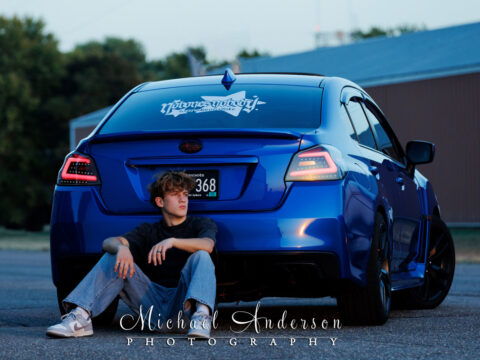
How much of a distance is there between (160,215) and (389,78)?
74.5 ft

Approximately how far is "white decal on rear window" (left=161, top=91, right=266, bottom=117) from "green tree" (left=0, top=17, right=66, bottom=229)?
41.4 m

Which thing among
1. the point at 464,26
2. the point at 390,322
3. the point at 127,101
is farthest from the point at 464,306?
the point at 464,26

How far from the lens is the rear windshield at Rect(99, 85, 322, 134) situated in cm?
Result: 645

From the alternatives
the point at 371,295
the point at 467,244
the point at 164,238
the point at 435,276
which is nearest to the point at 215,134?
the point at 164,238

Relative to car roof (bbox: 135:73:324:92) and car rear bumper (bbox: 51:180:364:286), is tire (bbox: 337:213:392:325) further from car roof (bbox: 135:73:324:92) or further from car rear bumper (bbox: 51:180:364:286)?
car roof (bbox: 135:73:324:92)

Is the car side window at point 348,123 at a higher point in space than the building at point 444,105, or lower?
higher

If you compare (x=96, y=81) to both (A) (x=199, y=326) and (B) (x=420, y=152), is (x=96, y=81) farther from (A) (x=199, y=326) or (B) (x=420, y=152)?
(A) (x=199, y=326)

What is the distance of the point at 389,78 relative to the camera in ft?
92.6

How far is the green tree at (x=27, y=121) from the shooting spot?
48.2m

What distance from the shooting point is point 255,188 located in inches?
236

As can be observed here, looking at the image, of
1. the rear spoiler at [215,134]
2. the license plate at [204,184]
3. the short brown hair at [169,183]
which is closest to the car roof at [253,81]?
the rear spoiler at [215,134]

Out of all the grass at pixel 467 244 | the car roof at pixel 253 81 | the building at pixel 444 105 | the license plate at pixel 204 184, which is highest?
the car roof at pixel 253 81

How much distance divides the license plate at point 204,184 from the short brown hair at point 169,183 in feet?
0.43

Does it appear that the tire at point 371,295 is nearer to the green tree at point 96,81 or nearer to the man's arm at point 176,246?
the man's arm at point 176,246
